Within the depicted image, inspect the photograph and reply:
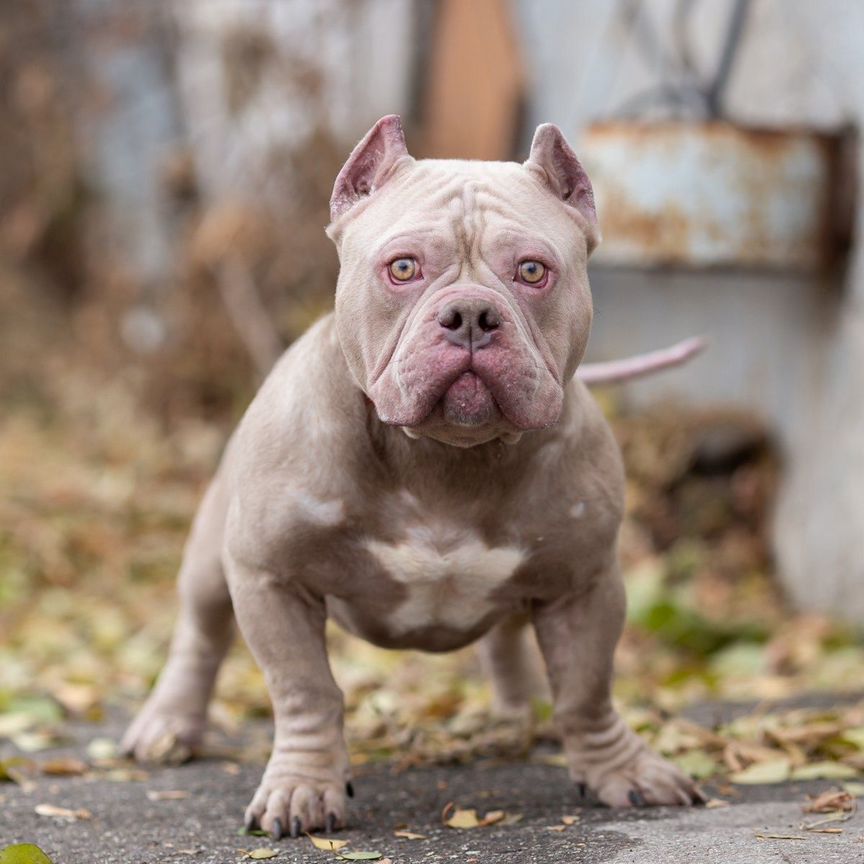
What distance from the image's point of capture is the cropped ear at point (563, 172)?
3137mm

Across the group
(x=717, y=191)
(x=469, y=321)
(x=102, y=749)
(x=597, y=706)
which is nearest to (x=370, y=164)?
(x=469, y=321)

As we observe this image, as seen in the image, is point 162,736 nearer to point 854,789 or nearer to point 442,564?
point 442,564

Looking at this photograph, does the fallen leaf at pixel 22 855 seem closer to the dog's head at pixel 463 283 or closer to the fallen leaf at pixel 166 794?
the fallen leaf at pixel 166 794

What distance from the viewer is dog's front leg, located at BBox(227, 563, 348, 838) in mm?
3135

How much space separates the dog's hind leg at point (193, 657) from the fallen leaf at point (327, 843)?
3.26 ft

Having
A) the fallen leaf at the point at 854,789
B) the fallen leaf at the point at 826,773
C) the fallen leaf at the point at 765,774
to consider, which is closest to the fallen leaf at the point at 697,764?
the fallen leaf at the point at 765,774

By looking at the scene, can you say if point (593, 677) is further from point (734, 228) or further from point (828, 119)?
point (828, 119)

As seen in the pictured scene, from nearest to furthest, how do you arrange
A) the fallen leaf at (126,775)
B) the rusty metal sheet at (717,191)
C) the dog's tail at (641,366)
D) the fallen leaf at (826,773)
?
the fallen leaf at (826,773), the fallen leaf at (126,775), the dog's tail at (641,366), the rusty metal sheet at (717,191)

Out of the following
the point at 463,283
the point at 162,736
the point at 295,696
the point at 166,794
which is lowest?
the point at 166,794

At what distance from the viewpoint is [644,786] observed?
10.9 feet

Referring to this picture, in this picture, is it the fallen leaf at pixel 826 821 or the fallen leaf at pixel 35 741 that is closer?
the fallen leaf at pixel 826 821

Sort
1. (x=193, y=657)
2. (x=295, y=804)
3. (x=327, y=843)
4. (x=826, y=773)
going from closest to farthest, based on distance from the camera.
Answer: (x=327, y=843) → (x=295, y=804) → (x=826, y=773) → (x=193, y=657)

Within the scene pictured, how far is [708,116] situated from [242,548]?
371 centimetres

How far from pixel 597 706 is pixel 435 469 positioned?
697 mm
